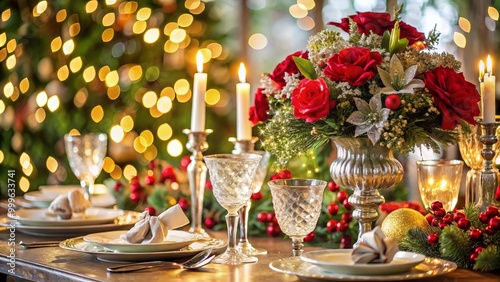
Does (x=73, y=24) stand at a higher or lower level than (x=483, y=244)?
higher

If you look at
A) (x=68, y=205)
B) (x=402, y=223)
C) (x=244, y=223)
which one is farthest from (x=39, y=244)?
(x=402, y=223)

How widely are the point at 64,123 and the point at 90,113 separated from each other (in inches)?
6.0

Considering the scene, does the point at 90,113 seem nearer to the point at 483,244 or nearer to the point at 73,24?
the point at 73,24

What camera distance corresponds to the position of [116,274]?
1.60 m

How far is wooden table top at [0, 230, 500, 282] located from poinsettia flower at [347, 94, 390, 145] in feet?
0.96

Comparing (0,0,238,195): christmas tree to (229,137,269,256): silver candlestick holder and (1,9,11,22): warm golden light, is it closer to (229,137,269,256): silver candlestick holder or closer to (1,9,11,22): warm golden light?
(1,9,11,22): warm golden light

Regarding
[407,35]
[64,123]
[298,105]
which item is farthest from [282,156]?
[64,123]

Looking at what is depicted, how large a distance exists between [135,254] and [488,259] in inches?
26.3

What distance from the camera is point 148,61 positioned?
14.1 feet

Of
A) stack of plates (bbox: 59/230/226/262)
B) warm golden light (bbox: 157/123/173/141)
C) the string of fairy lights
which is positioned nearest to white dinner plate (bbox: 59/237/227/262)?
stack of plates (bbox: 59/230/226/262)

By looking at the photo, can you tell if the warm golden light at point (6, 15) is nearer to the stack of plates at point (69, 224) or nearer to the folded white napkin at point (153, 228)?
the stack of plates at point (69, 224)

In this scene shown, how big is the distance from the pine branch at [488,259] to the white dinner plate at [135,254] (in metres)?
0.54

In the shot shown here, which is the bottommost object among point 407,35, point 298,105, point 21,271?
point 21,271

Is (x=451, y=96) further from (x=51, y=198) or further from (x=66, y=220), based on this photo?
(x=51, y=198)
